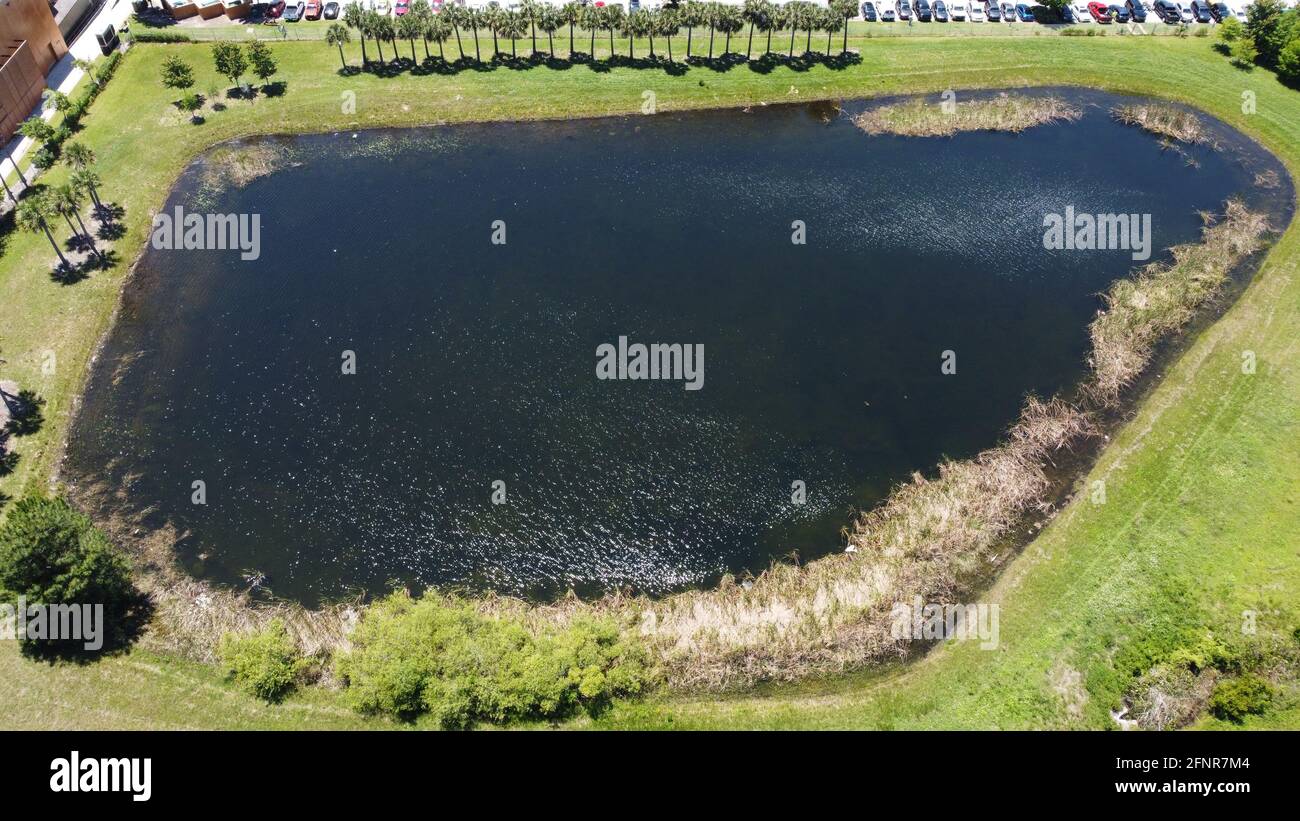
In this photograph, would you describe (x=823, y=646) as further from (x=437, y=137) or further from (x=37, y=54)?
(x=37, y=54)

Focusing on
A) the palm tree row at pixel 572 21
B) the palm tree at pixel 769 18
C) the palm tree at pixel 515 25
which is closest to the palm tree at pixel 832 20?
the palm tree row at pixel 572 21

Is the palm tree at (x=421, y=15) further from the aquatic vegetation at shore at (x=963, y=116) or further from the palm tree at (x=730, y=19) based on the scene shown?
the aquatic vegetation at shore at (x=963, y=116)

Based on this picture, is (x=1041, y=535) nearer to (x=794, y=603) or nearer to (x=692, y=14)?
(x=794, y=603)

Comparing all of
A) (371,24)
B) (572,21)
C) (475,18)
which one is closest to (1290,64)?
(572,21)

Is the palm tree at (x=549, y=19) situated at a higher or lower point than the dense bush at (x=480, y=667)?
higher

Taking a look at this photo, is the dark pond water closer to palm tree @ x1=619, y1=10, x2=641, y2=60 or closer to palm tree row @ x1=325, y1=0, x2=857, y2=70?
palm tree @ x1=619, y1=10, x2=641, y2=60

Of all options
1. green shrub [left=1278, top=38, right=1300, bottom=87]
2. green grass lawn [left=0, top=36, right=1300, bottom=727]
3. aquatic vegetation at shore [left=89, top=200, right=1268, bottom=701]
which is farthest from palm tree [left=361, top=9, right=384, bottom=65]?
green shrub [left=1278, top=38, right=1300, bottom=87]
